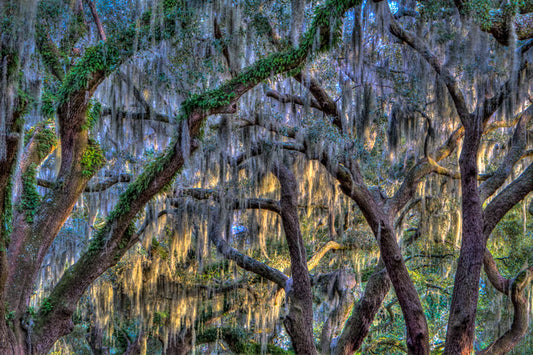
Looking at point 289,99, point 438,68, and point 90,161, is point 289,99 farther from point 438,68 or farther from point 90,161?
point 90,161

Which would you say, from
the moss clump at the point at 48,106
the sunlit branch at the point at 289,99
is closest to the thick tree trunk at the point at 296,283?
the sunlit branch at the point at 289,99

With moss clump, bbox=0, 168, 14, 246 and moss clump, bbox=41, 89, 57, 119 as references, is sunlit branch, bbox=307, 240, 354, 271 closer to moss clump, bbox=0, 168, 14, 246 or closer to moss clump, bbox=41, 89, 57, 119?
moss clump, bbox=41, 89, 57, 119

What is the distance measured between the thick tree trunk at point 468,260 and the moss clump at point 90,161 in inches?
157

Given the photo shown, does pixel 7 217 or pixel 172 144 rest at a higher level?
pixel 172 144

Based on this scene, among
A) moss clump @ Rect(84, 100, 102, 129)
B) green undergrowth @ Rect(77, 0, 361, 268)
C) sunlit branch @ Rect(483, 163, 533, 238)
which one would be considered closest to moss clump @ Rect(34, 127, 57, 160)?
moss clump @ Rect(84, 100, 102, 129)

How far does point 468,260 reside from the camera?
6281mm

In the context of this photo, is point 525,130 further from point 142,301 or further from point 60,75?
point 142,301

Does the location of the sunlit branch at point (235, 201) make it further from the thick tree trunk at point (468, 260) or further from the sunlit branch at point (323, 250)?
the thick tree trunk at point (468, 260)

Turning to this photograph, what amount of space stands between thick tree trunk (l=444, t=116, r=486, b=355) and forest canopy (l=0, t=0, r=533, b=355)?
2 cm

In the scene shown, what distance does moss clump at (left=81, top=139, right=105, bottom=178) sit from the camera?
19.1 feet

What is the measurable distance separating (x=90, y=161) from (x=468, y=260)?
13.6ft

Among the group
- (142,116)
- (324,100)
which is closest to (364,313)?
(324,100)

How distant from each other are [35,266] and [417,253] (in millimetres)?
7089

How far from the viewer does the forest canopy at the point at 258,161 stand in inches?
220
